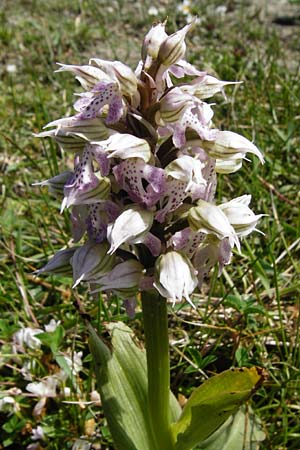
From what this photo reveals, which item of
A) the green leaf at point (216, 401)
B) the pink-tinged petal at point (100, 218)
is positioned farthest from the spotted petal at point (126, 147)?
the green leaf at point (216, 401)

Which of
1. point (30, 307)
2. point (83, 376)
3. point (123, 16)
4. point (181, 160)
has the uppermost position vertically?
point (123, 16)

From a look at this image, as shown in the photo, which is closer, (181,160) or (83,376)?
(181,160)

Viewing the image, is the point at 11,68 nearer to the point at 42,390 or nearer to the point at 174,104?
the point at 42,390

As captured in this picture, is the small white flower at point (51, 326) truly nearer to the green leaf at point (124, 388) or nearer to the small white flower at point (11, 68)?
the green leaf at point (124, 388)

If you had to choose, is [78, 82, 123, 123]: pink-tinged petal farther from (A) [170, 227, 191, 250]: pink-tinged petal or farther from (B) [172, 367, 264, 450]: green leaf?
(B) [172, 367, 264, 450]: green leaf

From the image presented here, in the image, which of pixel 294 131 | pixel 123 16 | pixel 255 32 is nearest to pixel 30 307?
pixel 294 131

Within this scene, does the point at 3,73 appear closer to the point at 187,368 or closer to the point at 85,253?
the point at 187,368
